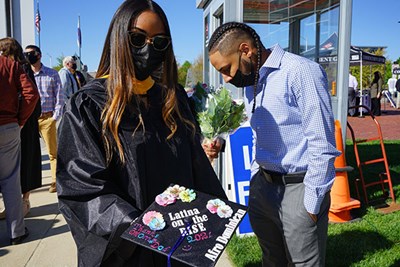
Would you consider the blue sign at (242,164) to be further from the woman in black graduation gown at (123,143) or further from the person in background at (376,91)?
the person in background at (376,91)

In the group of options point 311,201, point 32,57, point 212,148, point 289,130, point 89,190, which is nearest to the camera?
point 89,190

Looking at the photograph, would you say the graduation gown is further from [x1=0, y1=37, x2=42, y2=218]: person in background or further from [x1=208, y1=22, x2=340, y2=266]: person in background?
[x1=0, y1=37, x2=42, y2=218]: person in background

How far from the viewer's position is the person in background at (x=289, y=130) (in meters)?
2.08

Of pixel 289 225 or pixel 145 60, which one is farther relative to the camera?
pixel 289 225

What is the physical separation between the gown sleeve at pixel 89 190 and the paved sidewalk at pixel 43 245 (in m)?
2.37

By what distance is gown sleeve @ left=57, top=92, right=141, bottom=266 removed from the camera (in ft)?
4.60

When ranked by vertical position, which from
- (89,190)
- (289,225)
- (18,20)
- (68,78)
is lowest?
(289,225)

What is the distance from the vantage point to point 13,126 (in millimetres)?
3971

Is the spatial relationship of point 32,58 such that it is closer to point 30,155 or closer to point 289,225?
point 30,155

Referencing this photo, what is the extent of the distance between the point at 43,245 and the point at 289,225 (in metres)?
3.03

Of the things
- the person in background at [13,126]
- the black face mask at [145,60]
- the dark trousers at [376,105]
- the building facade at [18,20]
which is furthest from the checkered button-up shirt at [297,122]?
the dark trousers at [376,105]

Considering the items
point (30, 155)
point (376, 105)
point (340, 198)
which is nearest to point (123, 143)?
point (340, 198)

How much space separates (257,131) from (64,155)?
1.21 m

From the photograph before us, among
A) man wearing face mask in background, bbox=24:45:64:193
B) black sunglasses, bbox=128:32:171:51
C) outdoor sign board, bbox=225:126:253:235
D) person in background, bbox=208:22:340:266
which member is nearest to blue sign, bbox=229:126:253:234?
outdoor sign board, bbox=225:126:253:235
